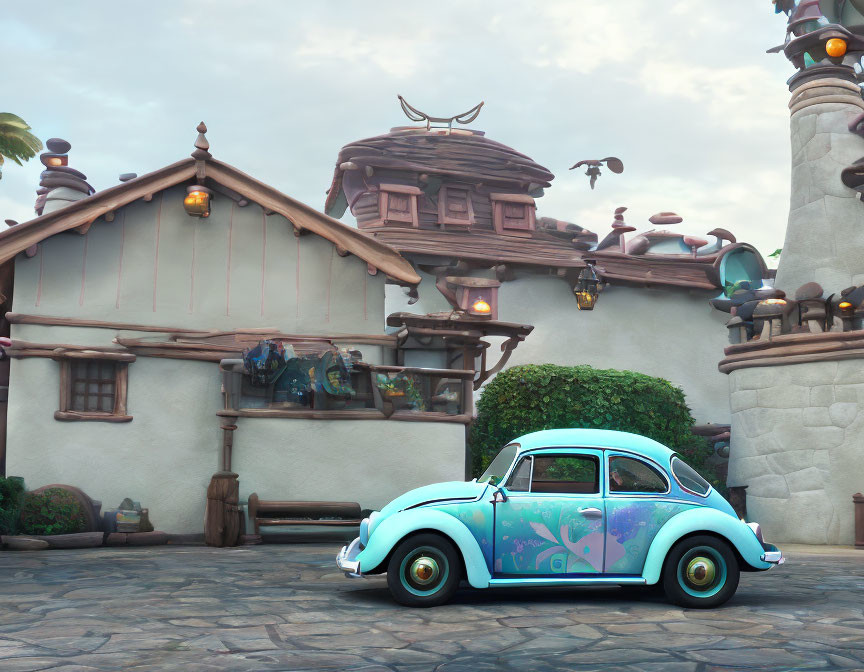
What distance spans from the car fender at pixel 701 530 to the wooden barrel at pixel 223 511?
7.14 m

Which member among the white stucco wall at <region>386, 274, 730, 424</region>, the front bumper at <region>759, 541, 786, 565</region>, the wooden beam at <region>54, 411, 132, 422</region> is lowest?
the front bumper at <region>759, 541, 786, 565</region>

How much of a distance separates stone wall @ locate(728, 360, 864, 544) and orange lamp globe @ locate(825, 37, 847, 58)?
347 inches

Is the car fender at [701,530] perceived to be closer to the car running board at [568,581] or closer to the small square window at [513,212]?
the car running board at [568,581]

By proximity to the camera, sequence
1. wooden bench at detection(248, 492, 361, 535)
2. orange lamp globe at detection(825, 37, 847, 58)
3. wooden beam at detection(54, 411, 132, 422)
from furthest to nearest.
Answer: wooden beam at detection(54, 411, 132, 422), wooden bench at detection(248, 492, 361, 535), orange lamp globe at detection(825, 37, 847, 58)

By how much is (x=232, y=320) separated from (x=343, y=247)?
2.21 m

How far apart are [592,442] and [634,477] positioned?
45 centimetres

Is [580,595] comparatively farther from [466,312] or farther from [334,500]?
[466,312]

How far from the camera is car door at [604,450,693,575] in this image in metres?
7.33

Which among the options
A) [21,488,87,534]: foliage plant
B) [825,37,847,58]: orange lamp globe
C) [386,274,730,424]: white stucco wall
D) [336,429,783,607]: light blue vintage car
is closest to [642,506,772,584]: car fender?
[336,429,783,607]: light blue vintage car

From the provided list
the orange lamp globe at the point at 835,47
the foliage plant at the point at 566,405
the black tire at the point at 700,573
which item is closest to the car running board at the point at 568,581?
the black tire at the point at 700,573

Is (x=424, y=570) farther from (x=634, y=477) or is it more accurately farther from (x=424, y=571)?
(x=634, y=477)

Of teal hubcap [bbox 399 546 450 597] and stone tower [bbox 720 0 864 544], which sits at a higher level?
stone tower [bbox 720 0 864 544]

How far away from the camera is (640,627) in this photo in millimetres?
6379

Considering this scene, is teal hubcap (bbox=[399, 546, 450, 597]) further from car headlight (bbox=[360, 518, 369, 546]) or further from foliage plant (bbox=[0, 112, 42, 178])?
foliage plant (bbox=[0, 112, 42, 178])
